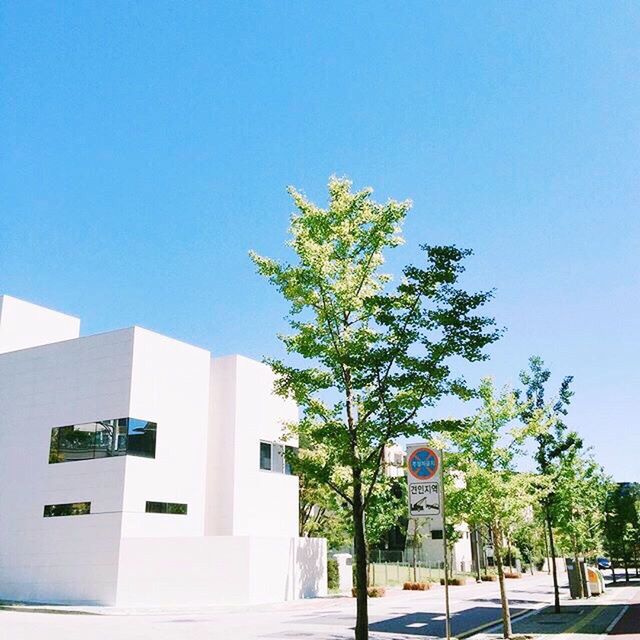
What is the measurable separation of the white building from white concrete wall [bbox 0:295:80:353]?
8cm

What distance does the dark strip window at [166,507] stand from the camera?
90.3ft

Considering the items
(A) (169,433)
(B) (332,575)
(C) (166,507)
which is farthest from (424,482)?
(B) (332,575)

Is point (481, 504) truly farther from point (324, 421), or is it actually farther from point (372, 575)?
point (372, 575)

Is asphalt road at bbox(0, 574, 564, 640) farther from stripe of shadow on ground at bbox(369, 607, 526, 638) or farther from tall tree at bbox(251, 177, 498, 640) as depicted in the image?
tall tree at bbox(251, 177, 498, 640)

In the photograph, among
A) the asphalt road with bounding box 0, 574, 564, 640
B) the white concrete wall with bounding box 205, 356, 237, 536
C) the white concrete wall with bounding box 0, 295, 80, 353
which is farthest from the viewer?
the white concrete wall with bounding box 0, 295, 80, 353

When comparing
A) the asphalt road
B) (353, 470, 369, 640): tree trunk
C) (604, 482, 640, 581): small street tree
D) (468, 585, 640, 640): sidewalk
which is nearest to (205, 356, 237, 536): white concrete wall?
the asphalt road

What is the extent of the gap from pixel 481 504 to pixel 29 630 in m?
12.5

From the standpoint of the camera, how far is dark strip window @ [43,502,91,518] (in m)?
27.0

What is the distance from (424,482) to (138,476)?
1776 cm

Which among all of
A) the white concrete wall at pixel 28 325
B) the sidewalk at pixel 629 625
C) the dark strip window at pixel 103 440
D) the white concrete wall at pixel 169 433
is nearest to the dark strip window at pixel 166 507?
the white concrete wall at pixel 169 433

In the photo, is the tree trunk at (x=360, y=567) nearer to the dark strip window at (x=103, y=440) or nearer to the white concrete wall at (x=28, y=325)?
the dark strip window at (x=103, y=440)

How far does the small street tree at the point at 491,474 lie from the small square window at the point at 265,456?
52.5 ft

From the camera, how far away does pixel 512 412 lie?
18281 millimetres

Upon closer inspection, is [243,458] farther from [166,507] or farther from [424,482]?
[424,482]
